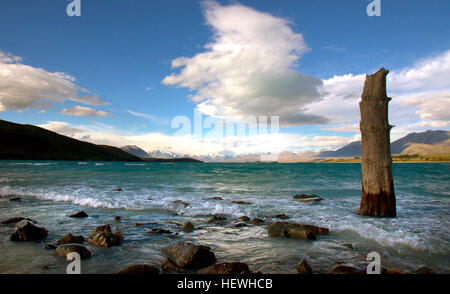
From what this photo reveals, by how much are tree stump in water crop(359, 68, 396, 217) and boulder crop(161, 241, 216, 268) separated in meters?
8.26

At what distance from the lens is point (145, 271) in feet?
17.0

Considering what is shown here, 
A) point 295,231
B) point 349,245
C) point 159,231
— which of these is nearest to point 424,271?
point 349,245

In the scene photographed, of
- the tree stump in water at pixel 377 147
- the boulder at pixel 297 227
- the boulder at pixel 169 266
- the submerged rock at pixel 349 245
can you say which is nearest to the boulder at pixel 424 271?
the submerged rock at pixel 349 245

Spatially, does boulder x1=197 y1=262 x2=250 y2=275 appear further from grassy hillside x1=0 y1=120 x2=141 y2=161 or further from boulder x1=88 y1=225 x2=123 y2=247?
grassy hillside x1=0 y1=120 x2=141 y2=161

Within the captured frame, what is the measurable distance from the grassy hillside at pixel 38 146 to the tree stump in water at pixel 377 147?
17621cm

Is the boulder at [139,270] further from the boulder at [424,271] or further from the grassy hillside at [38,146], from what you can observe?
the grassy hillside at [38,146]

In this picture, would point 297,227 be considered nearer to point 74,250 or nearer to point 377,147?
point 377,147

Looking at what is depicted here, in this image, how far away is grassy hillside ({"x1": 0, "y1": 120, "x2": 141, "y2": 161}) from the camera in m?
143

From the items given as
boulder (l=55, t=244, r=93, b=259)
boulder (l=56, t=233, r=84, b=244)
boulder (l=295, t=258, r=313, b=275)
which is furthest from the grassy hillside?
boulder (l=295, t=258, r=313, b=275)

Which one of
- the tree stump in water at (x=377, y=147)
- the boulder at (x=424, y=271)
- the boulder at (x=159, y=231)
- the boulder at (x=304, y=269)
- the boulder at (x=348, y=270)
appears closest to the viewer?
the boulder at (x=348, y=270)

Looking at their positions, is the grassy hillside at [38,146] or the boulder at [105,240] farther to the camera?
the grassy hillside at [38,146]

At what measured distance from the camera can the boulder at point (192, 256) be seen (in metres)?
5.82

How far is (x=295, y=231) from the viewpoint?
8.34 meters

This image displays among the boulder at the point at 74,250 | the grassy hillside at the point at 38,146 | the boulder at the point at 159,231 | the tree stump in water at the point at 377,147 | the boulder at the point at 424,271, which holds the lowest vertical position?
the boulder at the point at 424,271
